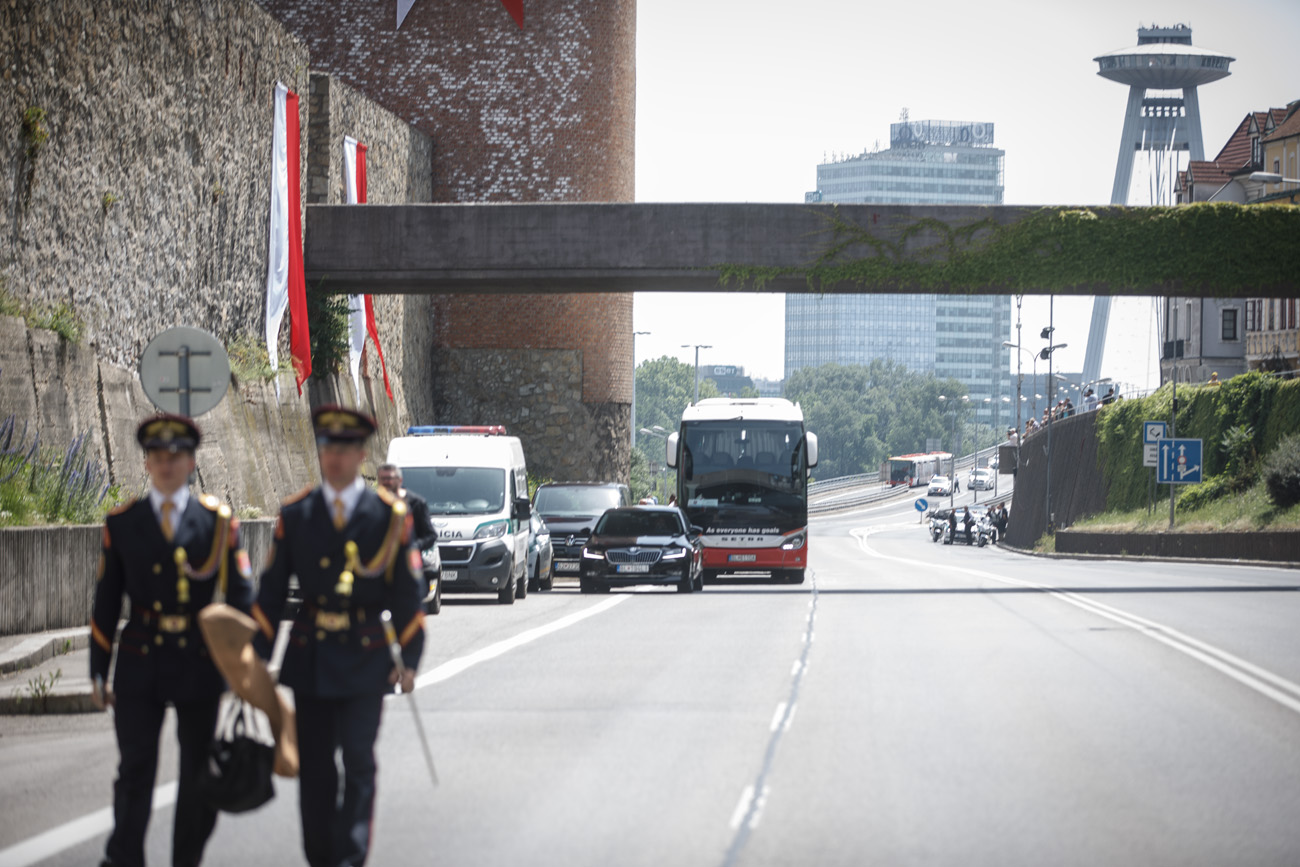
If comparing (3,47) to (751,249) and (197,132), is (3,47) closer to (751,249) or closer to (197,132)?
(197,132)

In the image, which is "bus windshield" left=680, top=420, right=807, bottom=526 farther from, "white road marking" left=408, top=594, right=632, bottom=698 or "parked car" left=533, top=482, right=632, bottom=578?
"white road marking" left=408, top=594, right=632, bottom=698

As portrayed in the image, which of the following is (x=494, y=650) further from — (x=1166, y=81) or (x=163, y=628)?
(x=1166, y=81)

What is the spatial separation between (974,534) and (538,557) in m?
56.7

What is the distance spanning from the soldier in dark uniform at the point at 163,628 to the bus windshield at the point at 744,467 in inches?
1034

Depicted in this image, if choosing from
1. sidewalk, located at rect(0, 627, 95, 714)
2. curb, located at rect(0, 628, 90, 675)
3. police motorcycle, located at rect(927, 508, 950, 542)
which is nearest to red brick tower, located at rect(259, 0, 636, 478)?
sidewalk, located at rect(0, 627, 95, 714)

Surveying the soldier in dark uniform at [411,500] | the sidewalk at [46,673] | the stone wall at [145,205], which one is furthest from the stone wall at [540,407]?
the sidewalk at [46,673]

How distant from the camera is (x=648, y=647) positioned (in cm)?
1684

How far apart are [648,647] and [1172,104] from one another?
148778 mm

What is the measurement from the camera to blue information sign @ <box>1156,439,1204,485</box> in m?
46.7

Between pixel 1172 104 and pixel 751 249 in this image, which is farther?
pixel 1172 104

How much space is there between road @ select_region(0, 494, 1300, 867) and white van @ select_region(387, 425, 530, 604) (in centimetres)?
440

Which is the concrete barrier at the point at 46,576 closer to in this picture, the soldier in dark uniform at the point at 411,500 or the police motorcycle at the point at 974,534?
the soldier in dark uniform at the point at 411,500

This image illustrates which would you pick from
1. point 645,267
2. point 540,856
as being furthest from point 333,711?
point 645,267

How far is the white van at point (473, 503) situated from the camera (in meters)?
23.7
